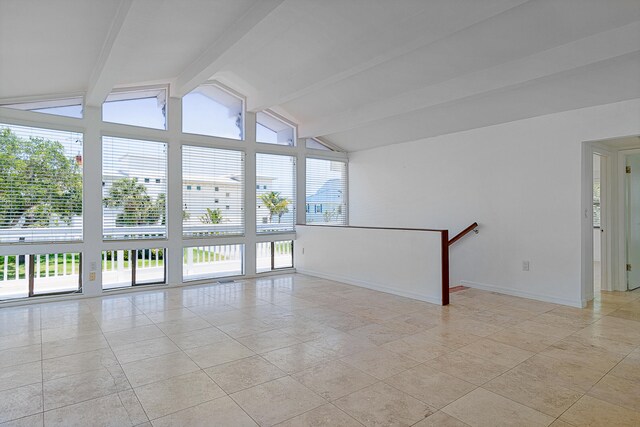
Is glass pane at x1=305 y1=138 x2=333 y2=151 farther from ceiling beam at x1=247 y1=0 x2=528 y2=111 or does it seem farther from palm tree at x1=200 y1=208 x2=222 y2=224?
palm tree at x1=200 y1=208 x2=222 y2=224

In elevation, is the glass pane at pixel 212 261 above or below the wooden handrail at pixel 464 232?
below

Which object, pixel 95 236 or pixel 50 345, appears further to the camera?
pixel 95 236

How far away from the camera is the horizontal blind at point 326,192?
7.44 meters

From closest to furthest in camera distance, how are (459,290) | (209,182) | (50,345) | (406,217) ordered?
(50,345) → (459,290) → (209,182) → (406,217)

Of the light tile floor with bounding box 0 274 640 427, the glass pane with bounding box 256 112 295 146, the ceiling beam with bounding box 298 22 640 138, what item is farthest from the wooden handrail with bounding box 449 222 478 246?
the glass pane with bounding box 256 112 295 146

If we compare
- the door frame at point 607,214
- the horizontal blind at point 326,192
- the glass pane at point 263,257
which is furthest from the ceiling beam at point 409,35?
the door frame at point 607,214

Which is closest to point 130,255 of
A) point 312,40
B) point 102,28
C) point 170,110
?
point 170,110

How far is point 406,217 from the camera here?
668cm

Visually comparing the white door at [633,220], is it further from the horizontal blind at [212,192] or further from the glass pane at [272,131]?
the horizontal blind at [212,192]

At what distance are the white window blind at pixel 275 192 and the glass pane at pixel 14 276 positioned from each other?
131 inches

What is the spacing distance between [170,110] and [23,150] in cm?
194

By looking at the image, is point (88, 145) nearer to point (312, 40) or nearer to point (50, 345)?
point (50, 345)

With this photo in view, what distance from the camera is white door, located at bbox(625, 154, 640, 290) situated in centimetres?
550

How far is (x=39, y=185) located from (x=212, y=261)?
2674 mm
